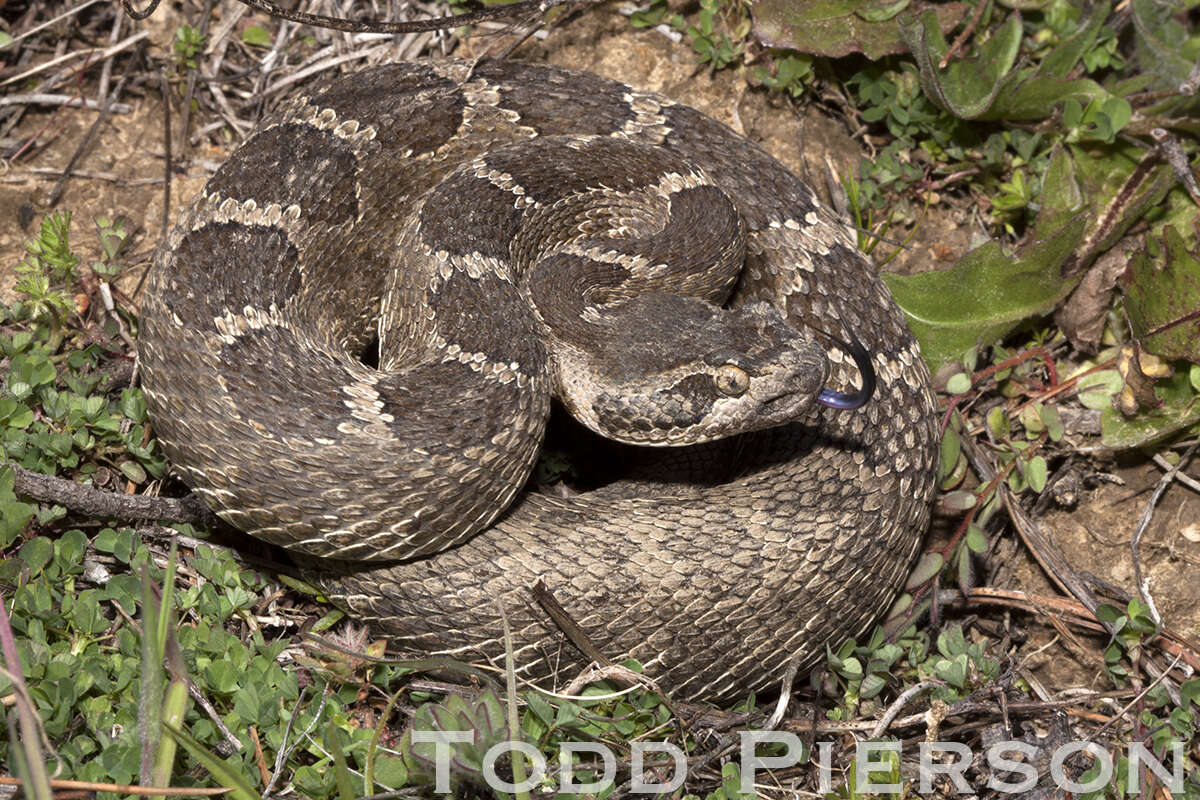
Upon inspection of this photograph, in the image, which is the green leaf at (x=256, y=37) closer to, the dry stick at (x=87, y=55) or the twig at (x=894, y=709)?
the dry stick at (x=87, y=55)

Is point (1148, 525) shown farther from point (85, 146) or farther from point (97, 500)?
point (85, 146)

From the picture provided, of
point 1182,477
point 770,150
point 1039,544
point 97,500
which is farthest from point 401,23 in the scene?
point 1182,477

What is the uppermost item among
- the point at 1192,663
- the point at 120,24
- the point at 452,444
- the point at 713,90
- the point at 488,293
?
the point at 120,24

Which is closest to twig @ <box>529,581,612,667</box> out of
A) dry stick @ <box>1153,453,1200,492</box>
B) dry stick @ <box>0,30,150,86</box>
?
dry stick @ <box>1153,453,1200,492</box>

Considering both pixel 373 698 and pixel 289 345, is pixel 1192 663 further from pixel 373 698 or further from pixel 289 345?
pixel 289 345

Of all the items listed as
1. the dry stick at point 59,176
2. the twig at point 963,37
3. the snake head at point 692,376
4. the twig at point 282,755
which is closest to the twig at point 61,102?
the dry stick at point 59,176

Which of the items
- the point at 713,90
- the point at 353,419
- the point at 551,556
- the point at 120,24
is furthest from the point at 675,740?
the point at 120,24
